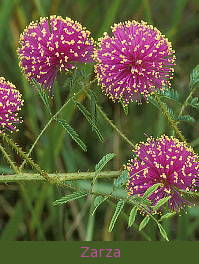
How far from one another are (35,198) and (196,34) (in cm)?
198

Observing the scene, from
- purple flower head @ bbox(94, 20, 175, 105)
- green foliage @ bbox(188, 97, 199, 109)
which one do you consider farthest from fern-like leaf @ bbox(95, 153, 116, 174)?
green foliage @ bbox(188, 97, 199, 109)

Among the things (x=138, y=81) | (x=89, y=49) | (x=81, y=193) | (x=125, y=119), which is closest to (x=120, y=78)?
(x=138, y=81)

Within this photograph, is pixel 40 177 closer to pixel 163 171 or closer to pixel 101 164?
pixel 101 164

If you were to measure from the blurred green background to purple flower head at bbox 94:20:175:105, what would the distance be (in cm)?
57

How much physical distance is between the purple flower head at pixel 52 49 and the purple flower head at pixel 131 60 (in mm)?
74

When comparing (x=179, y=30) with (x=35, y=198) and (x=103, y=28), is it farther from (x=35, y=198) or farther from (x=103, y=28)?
(x=35, y=198)

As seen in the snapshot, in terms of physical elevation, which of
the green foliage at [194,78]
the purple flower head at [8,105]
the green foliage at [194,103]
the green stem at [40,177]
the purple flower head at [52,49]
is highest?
the purple flower head at [52,49]

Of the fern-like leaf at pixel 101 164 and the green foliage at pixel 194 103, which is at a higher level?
the green foliage at pixel 194 103

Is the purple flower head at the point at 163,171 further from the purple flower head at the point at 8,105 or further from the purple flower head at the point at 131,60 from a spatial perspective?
the purple flower head at the point at 8,105

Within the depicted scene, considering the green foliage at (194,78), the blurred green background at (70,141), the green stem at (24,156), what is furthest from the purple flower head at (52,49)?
the blurred green background at (70,141)

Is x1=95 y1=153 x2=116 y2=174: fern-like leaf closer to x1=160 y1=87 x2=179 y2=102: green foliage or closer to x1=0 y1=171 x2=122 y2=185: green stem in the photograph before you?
x1=0 y1=171 x2=122 y2=185: green stem

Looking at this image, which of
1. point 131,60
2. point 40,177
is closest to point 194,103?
point 131,60

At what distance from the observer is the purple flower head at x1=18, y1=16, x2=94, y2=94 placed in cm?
134

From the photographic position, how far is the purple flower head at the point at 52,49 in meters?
1.34
